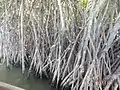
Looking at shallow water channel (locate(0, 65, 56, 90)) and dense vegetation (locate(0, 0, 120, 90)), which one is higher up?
dense vegetation (locate(0, 0, 120, 90))

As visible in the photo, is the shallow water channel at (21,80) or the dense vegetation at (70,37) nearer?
the dense vegetation at (70,37)

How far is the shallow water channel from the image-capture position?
2678 mm

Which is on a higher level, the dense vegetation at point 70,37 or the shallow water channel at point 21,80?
the dense vegetation at point 70,37

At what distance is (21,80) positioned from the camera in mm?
2752

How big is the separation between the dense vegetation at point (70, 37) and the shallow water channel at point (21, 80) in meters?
0.11

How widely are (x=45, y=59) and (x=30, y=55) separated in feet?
0.78

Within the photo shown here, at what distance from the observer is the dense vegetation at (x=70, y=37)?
1.99 m

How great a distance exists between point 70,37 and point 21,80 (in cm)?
82

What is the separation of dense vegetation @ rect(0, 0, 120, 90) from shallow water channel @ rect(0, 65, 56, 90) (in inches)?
4.3

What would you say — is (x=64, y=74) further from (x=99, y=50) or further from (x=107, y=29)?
(x=107, y=29)

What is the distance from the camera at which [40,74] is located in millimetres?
2695

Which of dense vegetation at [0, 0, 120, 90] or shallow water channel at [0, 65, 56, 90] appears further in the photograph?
shallow water channel at [0, 65, 56, 90]

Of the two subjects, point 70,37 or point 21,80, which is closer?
point 70,37

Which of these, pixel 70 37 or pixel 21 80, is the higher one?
pixel 70 37
